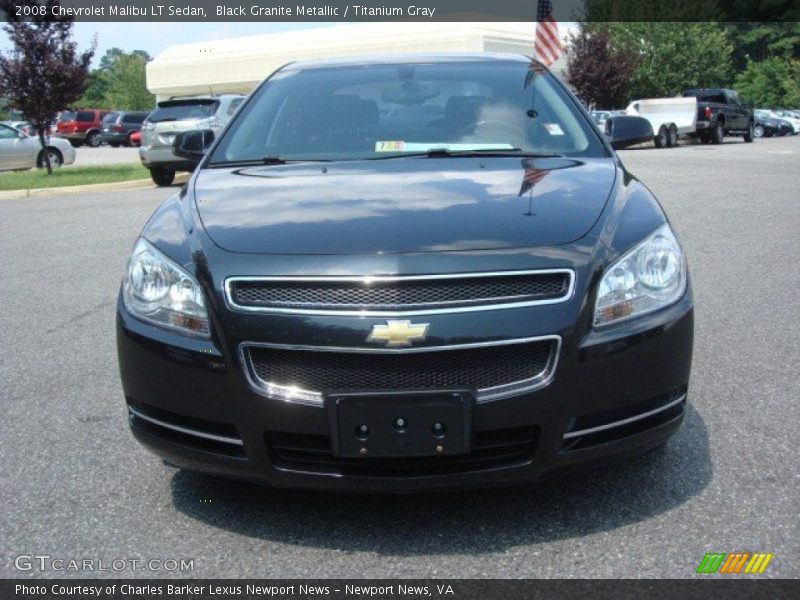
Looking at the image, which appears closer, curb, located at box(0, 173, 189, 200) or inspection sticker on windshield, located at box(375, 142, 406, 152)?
inspection sticker on windshield, located at box(375, 142, 406, 152)

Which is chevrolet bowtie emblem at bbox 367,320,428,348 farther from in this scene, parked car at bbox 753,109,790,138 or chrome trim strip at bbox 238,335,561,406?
parked car at bbox 753,109,790,138

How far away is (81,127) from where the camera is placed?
156ft

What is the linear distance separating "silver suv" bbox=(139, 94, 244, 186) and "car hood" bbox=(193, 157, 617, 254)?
13673 millimetres

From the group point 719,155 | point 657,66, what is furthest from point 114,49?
point 719,155

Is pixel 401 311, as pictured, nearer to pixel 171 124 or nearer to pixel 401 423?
pixel 401 423

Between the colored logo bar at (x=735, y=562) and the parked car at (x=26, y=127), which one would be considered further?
the parked car at (x=26, y=127)

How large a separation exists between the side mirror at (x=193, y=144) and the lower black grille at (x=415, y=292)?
219 centimetres

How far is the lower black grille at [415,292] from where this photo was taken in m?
2.76

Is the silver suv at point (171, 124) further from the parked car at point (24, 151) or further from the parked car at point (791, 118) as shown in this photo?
the parked car at point (791, 118)

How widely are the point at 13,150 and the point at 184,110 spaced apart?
7.59m

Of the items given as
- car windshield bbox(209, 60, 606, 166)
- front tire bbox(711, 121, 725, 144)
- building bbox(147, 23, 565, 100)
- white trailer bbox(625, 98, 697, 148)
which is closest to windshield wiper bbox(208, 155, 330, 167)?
car windshield bbox(209, 60, 606, 166)

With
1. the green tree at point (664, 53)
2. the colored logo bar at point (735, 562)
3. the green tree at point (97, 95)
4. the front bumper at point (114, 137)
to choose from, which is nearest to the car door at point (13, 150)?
the front bumper at point (114, 137)

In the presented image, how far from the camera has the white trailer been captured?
3353 centimetres

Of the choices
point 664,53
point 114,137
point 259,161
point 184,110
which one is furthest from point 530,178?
point 664,53
